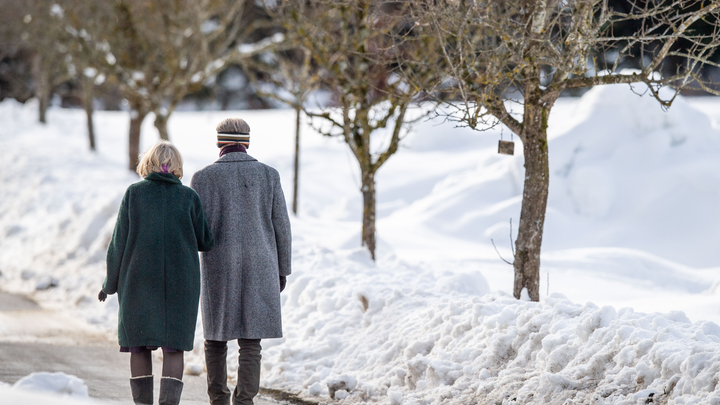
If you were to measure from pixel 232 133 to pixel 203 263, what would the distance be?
762 millimetres

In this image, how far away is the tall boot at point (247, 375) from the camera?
4.24 metres

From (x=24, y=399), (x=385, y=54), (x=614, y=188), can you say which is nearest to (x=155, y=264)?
(x=24, y=399)

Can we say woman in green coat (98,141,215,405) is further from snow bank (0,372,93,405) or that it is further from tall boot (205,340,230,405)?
snow bank (0,372,93,405)

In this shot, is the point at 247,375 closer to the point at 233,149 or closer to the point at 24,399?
the point at 233,149

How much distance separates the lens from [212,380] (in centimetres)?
428

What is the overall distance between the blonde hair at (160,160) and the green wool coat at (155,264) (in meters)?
0.04

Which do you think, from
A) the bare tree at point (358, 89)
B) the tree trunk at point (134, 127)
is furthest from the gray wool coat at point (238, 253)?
the tree trunk at point (134, 127)

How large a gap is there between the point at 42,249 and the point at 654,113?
31.6 feet

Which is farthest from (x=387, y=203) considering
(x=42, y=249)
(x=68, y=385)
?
(x=68, y=385)

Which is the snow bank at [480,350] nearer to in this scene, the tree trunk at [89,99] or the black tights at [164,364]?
the black tights at [164,364]

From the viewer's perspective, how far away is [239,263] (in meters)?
4.22

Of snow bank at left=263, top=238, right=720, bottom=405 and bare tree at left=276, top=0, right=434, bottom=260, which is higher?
bare tree at left=276, top=0, right=434, bottom=260

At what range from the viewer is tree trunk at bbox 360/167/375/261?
26.8ft

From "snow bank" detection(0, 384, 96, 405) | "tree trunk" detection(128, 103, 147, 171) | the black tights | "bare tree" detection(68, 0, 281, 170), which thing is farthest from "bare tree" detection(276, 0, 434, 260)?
"tree trunk" detection(128, 103, 147, 171)
